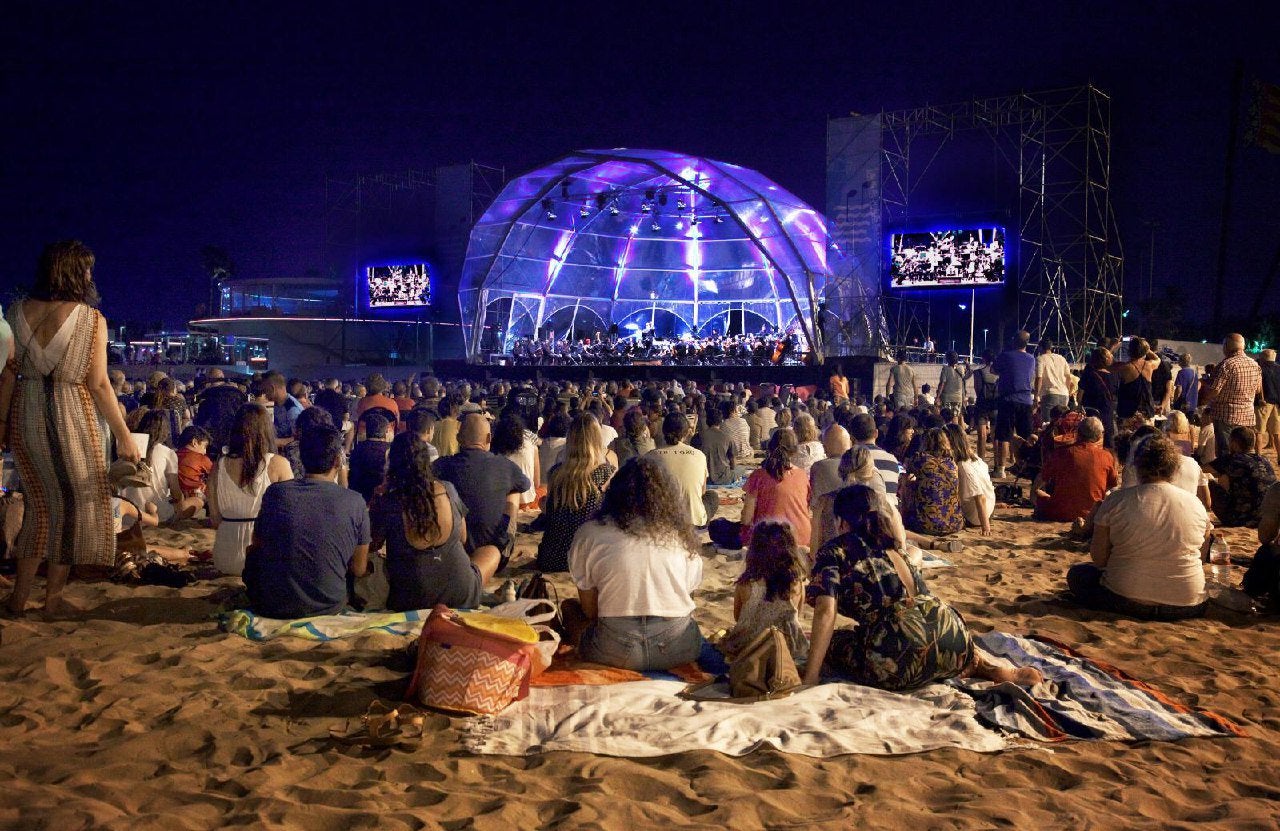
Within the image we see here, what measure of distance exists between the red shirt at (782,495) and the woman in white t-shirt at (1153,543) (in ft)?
6.38

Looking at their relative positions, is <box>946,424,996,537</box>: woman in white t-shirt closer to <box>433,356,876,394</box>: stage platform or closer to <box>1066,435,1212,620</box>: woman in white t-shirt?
<box>1066,435,1212,620</box>: woman in white t-shirt

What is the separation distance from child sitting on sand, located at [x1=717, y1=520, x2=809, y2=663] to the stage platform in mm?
18938

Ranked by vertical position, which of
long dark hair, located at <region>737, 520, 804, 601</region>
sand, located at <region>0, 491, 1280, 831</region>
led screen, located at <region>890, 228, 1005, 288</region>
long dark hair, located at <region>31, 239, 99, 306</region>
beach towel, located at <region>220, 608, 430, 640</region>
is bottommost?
sand, located at <region>0, 491, 1280, 831</region>

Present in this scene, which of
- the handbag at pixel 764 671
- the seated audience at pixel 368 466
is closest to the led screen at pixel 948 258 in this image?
the seated audience at pixel 368 466

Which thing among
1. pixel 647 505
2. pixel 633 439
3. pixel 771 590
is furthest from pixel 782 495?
pixel 647 505

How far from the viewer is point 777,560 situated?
13.9ft

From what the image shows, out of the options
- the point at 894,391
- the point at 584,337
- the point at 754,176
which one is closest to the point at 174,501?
the point at 894,391

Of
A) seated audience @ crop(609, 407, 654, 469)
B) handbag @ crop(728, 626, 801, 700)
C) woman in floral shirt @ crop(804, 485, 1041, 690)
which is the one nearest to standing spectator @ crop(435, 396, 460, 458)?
seated audience @ crop(609, 407, 654, 469)

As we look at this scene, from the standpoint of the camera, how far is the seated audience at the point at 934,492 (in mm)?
7730

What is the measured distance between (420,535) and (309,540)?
539 millimetres

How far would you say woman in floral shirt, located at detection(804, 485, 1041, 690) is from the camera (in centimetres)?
409

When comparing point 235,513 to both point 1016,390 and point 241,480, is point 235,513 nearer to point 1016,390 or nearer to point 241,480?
point 241,480

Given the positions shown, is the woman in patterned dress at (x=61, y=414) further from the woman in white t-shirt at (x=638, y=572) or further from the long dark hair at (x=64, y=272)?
the woman in white t-shirt at (x=638, y=572)

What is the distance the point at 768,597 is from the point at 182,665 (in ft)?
8.76
